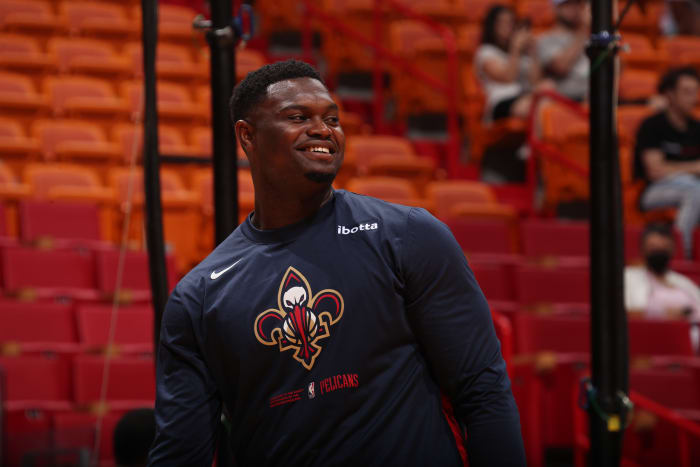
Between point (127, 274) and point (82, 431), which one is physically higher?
point (127, 274)

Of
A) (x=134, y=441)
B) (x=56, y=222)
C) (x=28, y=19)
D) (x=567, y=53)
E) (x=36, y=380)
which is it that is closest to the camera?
(x=134, y=441)

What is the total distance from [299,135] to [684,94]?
487cm

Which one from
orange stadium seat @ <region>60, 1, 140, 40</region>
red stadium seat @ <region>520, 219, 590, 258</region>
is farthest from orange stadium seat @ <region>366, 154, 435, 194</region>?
orange stadium seat @ <region>60, 1, 140, 40</region>

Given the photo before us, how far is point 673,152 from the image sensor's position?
580 centimetres

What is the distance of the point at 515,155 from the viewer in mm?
6629

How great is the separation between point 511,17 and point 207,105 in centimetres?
243

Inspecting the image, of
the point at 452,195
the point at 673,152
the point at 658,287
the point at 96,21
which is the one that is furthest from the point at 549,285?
the point at 96,21

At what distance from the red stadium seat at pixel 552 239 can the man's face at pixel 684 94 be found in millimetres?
1216

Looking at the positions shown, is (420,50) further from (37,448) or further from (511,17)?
(37,448)

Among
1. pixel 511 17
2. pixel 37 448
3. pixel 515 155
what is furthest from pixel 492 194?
pixel 37 448

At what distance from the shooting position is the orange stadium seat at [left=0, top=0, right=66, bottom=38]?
289 inches

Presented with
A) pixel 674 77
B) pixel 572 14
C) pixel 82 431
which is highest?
pixel 572 14

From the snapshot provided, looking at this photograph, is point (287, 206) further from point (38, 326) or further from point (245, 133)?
point (38, 326)

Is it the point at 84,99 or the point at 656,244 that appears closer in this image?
the point at 656,244
